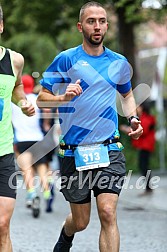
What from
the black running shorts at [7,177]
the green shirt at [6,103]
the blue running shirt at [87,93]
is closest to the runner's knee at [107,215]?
the blue running shirt at [87,93]

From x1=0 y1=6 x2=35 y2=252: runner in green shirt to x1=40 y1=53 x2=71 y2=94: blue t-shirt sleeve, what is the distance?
1.86 feet

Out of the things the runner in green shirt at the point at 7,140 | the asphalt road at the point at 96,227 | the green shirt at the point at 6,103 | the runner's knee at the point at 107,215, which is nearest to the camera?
the runner in green shirt at the point at 7,140

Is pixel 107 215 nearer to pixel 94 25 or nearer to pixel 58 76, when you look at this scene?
pixel 58 76

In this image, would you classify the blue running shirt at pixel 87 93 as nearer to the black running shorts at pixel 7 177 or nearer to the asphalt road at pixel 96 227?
the black running shorts at pixel 7 177

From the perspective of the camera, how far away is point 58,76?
7000 millimetres

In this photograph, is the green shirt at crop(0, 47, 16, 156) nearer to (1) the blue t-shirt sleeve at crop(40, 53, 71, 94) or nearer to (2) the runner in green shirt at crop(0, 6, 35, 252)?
(2) the runner in green shirt at crop(0, 6, 35, 252)

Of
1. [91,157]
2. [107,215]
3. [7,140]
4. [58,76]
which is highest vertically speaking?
[58,76]

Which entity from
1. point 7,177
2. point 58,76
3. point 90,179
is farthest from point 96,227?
point 7,177

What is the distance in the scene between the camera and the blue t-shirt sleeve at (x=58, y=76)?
6.97 metres

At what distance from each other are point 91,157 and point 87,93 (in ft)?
1.74

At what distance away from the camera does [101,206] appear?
6.68m

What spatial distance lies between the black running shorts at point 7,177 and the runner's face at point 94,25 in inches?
51.1

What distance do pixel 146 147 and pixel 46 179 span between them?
3.55 m

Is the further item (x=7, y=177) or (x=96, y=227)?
(x=96, y=227)
